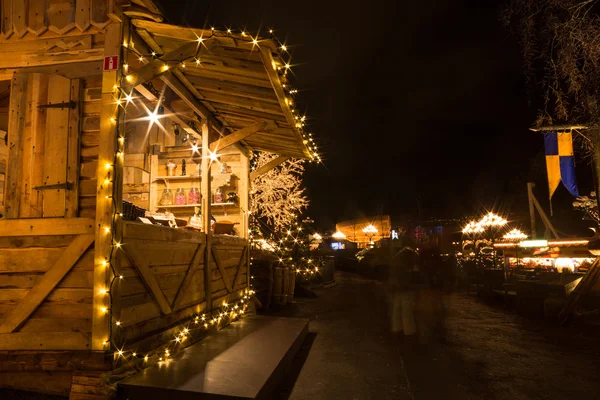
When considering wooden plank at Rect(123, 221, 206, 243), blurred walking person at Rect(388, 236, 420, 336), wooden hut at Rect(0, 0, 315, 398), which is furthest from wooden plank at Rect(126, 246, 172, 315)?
blurred walking person at Rect(388, 236, 420, 336)

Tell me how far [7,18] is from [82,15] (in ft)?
3.18

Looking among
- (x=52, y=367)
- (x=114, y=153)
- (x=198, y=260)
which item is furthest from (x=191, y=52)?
(x=52, y=367)

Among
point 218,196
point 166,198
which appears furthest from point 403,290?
point 166,198

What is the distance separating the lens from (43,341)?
3664mm

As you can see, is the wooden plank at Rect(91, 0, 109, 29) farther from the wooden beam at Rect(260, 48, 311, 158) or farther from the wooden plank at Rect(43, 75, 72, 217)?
the wooden beam at Rect(260, 48, 311, 158)

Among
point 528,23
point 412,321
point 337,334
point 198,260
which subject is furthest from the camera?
point 412,321

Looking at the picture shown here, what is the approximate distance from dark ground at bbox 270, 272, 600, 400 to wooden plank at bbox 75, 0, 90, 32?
15.4 feet

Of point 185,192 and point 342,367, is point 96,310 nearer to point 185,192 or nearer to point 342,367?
point 342,367

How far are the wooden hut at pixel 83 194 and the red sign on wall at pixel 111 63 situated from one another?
0.05 ft

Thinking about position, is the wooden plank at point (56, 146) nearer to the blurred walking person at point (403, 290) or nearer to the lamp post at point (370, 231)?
the blurred walking person at point (403, 290)

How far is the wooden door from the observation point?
4008mm

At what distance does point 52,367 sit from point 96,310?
26.9 inches

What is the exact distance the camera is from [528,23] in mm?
6430

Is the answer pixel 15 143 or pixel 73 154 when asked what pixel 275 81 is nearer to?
pixel 73 154
